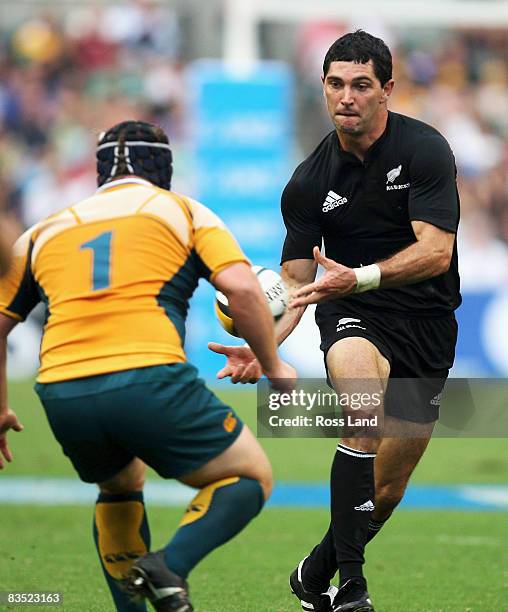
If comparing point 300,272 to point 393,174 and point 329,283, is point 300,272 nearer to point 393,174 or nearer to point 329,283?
point 393,174

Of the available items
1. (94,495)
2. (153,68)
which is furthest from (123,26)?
(94,495)

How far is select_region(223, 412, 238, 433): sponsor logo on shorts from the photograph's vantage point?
491cm

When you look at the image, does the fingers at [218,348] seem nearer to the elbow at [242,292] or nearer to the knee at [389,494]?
the elbow at [242,292]

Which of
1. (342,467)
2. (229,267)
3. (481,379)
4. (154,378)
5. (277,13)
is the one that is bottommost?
(481,379)

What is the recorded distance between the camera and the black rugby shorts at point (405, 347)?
21.6 ft

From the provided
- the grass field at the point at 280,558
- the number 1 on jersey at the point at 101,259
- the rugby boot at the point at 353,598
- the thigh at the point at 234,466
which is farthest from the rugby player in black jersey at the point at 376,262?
the number 1 on jersey at the point at 101,259

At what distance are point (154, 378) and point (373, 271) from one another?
5.65 ft

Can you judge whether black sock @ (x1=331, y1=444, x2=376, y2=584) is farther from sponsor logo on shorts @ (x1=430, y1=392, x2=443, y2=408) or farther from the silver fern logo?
the silver fern logo

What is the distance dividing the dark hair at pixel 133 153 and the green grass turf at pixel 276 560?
7.80 feet

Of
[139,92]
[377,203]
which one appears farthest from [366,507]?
[139,92]

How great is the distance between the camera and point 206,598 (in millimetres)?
7047

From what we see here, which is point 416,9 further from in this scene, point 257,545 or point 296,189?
point 296,189

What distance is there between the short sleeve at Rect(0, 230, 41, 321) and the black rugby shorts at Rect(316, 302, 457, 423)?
184 centimetres

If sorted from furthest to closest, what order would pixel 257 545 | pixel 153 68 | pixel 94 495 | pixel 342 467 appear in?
1. pixel 153 68
2. pixel 94 495
3. pixel 257 545
4. pixel 342 467
